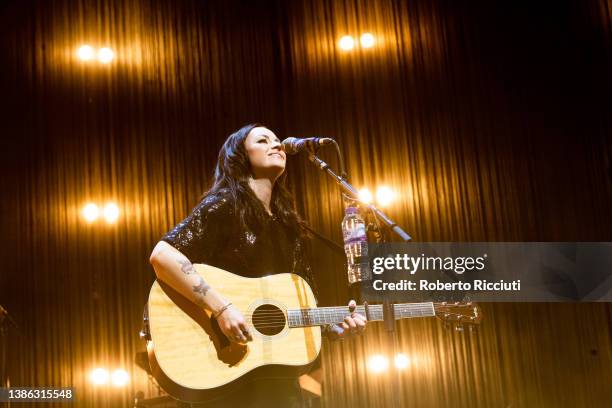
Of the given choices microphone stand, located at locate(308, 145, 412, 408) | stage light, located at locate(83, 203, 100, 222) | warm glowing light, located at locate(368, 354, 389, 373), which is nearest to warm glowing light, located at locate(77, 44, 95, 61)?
stage light, located at locate(83, 203, 100, 222)

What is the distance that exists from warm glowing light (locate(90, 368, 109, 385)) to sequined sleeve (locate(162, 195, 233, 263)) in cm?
247

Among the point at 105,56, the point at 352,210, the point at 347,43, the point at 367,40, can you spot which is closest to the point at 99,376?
the point at 105,56

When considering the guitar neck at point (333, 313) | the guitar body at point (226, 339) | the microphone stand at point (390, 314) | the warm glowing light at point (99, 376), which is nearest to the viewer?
the microphone stand at point (390, 314)

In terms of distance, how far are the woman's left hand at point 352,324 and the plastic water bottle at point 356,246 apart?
0.34 meters

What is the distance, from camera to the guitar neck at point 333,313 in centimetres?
271

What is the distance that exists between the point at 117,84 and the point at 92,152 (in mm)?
601

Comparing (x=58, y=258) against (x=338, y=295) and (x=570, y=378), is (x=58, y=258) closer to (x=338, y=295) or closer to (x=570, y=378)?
(x=338, y=295)

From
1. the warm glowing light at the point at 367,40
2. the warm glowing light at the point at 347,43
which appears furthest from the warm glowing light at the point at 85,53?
the warm glowing light at the point at 367,40

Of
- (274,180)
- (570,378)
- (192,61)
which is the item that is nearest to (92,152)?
(192,61)

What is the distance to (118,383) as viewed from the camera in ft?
15.5

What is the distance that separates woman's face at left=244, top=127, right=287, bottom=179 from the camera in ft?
9.83

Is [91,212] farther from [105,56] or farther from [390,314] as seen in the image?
[390,314]

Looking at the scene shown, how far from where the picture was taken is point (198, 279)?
99.9 inches

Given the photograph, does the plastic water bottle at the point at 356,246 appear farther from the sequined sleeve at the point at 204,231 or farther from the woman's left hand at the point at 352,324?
the sequined sleeve at the point at 204,231
